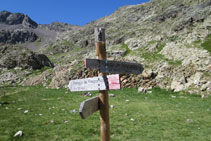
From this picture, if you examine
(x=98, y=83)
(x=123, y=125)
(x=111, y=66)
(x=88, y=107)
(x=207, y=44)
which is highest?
(x=207, y=44)

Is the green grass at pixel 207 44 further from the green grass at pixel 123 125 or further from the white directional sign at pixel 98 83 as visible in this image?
the white directional sign at pixel 98 83

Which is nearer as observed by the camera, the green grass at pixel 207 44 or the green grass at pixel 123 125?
the green grass at pixel 123 125

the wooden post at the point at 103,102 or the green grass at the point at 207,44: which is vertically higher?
the green grass at the point at 207,44

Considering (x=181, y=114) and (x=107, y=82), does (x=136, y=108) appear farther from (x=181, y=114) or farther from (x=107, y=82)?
Result: (x=107, y=82)

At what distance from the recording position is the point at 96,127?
30.7ft

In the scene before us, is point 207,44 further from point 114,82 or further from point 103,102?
point 114,82

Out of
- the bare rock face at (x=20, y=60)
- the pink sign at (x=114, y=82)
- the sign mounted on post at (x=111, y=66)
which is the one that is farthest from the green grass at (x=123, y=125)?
the bare rock face at (x=20, y=60)

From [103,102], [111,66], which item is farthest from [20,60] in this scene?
[111,66]

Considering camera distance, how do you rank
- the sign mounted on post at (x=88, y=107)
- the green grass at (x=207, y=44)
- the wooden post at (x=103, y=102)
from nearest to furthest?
the sign mounted on post at (x=88, y=107) → the wooden post at (x=103, y=102) → the green grass at (x=207, y=44)

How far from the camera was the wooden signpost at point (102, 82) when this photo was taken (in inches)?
174

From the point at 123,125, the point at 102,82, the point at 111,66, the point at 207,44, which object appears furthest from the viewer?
the point at 207,44

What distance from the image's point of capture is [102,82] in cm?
449

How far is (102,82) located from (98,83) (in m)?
0.15

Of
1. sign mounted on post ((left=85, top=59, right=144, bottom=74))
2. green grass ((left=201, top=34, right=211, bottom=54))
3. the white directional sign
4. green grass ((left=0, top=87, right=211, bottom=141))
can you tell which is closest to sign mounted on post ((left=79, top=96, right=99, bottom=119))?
the white directional sign
